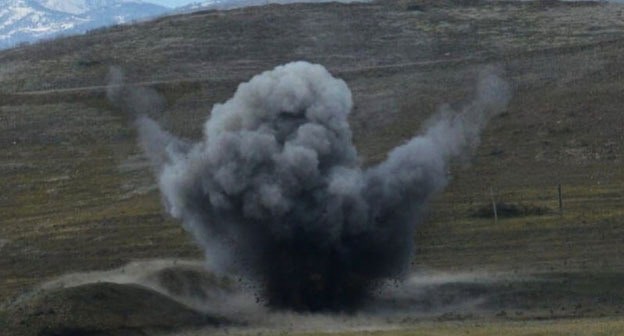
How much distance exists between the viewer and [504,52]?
16950 cm

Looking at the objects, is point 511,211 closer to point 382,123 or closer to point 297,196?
point 297,196

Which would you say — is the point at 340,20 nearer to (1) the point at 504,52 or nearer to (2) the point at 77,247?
(1) the point at 504,52

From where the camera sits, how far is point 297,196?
261 ft

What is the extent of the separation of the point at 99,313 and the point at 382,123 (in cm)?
6717

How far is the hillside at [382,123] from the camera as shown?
98.7 meters

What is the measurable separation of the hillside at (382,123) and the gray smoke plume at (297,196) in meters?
8.90

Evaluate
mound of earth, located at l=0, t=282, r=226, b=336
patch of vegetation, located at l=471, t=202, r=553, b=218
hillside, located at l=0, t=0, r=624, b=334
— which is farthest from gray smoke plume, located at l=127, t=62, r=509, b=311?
patch of vegetation, located at l=471, t=202, r=553, b=218

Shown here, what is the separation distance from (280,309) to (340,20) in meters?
120

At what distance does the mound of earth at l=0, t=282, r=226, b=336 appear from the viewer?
71625 millimetres

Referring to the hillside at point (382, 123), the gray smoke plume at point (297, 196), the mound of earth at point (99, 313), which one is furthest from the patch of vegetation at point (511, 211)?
the mound of earth at point (99, 313)

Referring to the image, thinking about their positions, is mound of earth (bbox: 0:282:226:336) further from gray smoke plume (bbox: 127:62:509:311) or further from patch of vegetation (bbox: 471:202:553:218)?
patch of vegetation (bbox: 471:202:553:218)

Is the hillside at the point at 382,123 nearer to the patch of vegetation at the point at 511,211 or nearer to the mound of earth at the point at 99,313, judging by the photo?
the patch of vegetation at the point at 511,211

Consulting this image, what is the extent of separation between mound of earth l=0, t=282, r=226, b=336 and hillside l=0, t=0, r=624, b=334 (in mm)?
14628

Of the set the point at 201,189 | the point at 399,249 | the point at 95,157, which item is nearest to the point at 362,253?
the point at 399,249
